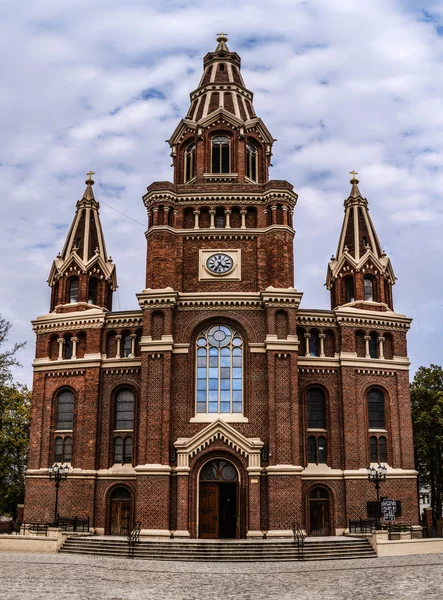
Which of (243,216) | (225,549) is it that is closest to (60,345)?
(243,216)

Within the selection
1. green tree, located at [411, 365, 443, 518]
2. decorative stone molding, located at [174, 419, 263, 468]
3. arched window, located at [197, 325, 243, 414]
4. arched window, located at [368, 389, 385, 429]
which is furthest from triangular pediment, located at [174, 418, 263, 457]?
green tree, located at [411, 365, 443, 518]

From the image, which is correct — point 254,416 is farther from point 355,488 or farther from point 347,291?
point 347,291

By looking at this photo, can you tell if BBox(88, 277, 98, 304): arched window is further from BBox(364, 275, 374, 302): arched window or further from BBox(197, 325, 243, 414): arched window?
BBox(364, 275, 374, 302): arched window

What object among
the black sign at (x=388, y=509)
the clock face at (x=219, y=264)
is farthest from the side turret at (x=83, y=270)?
the black sign at (x=388, y=509)

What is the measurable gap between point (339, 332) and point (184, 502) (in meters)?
14.5

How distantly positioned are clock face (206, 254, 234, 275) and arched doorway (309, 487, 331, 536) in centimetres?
1427

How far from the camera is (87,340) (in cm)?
4469

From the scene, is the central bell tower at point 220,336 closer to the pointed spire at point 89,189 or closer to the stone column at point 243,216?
the stone column at point 243,216

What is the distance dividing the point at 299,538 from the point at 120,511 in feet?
38.5

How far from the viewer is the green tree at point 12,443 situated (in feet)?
178

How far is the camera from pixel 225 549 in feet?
112

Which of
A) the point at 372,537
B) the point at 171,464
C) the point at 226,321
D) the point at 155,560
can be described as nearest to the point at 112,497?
the point at 171,464

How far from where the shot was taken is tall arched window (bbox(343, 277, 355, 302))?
4800cm

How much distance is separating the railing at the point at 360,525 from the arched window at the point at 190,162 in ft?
82.4
